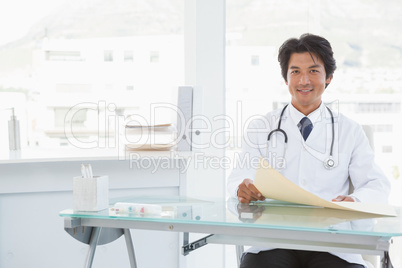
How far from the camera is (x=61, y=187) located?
2414 millimetres

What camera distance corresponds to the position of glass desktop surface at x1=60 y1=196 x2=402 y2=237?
54.5 inches

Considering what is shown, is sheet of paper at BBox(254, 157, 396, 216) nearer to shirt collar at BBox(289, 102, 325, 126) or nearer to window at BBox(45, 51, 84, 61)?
shirt collar at BBox(289, 102, 325, 126)

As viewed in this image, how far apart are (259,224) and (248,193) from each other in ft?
1.06

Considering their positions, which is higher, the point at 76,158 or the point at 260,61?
the point at 260,61

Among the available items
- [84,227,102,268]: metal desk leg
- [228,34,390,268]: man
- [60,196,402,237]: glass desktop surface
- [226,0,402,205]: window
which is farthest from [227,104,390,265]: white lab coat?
[226,0,402,205]: window

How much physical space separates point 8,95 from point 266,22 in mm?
1307

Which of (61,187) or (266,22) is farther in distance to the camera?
(266,22)

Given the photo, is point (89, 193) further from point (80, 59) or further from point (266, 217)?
point (80, 59)

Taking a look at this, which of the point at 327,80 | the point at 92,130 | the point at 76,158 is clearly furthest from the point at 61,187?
the point at 327,80

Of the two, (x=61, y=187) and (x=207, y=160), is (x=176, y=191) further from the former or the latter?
(x=61, y=187)

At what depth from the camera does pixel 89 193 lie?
1.58 meters

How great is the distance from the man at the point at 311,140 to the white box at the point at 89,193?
1.74 feet

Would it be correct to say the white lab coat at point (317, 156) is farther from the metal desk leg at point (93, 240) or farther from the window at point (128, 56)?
the window at point (128, 56)

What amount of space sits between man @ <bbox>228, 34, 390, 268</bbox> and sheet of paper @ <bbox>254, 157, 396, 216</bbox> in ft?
1.09
